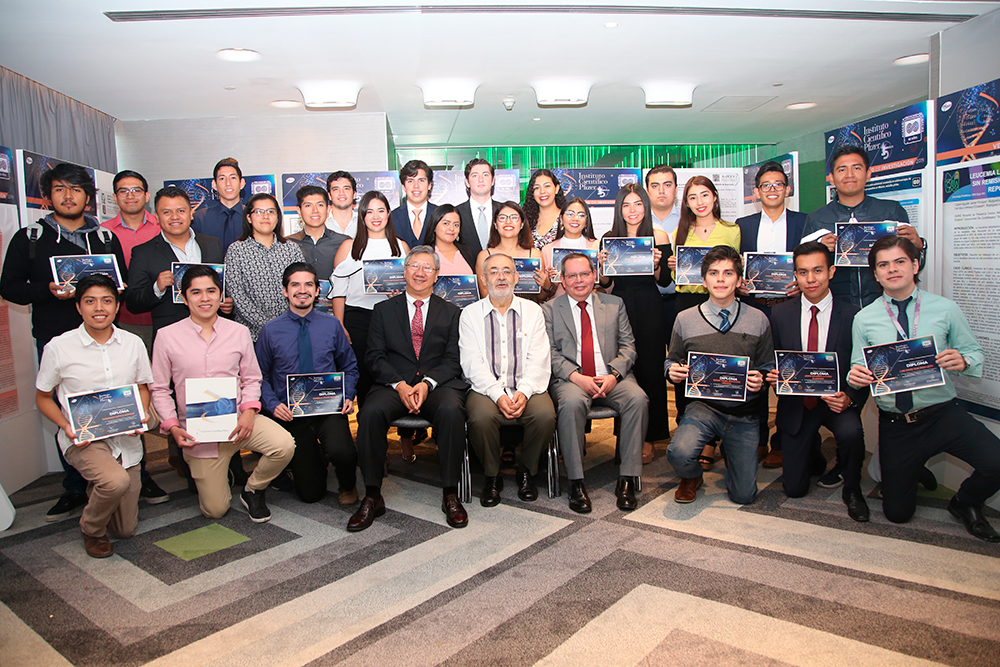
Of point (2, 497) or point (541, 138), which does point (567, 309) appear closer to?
point (2, 497)

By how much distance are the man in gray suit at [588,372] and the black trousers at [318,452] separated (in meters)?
1.28

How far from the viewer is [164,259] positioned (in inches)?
164

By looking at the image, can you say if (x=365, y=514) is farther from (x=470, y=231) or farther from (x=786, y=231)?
(x=786, y=231)

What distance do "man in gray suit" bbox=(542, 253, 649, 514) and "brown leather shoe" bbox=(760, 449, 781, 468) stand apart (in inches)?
46.5

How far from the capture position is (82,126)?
7.20m

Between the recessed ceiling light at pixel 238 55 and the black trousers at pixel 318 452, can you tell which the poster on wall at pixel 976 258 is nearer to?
the black trousers at pixel 318 452

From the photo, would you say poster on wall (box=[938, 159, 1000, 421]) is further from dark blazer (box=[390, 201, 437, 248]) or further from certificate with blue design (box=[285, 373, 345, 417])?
certificate with blue design (box=[285, 373, 345, 417])

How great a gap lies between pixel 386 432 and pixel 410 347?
1.92 ft

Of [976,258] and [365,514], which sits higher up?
[976,258]

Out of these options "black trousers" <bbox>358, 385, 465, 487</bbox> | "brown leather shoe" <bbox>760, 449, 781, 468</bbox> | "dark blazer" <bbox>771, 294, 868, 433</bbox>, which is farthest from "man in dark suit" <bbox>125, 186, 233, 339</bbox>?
"brown leather shoe" <bbox>760, 449, 781, 468</bbox>

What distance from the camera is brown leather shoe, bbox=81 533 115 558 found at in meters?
3.25

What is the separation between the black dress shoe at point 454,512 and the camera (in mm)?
3490

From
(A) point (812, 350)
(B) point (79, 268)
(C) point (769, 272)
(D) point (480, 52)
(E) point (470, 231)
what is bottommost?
(A) point (812, 350)

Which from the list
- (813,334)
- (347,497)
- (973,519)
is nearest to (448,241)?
(347,497)
